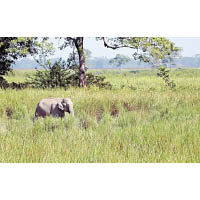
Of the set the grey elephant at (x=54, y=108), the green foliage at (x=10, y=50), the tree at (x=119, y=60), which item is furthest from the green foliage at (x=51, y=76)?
the tree at (x=119, y=60)

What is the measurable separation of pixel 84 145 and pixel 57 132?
17.9 inches

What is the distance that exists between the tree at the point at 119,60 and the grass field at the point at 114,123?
139 mm

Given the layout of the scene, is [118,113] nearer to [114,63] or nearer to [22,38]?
[114,63]

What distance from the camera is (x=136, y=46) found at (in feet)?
19.6

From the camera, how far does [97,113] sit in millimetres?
5273

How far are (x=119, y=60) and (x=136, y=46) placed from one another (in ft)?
1.21

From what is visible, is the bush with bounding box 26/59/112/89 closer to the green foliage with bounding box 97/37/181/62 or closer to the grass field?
the grass field

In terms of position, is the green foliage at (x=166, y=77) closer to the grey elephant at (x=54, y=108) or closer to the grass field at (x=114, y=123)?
the grass field at (x=114, y=123)

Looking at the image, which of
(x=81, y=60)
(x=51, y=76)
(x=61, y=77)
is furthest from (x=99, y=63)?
(x=51, y=76)

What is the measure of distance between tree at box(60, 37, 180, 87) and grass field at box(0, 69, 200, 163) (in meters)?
0.32

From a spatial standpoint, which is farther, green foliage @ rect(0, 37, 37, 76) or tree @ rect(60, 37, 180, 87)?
tree @ rect(60, 37, 180, 87)

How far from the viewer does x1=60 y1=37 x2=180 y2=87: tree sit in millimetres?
5781

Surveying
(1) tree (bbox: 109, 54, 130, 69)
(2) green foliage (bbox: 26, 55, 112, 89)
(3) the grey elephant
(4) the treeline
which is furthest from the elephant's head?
(1) tree (bbox: 109, 54, 130, 69)
